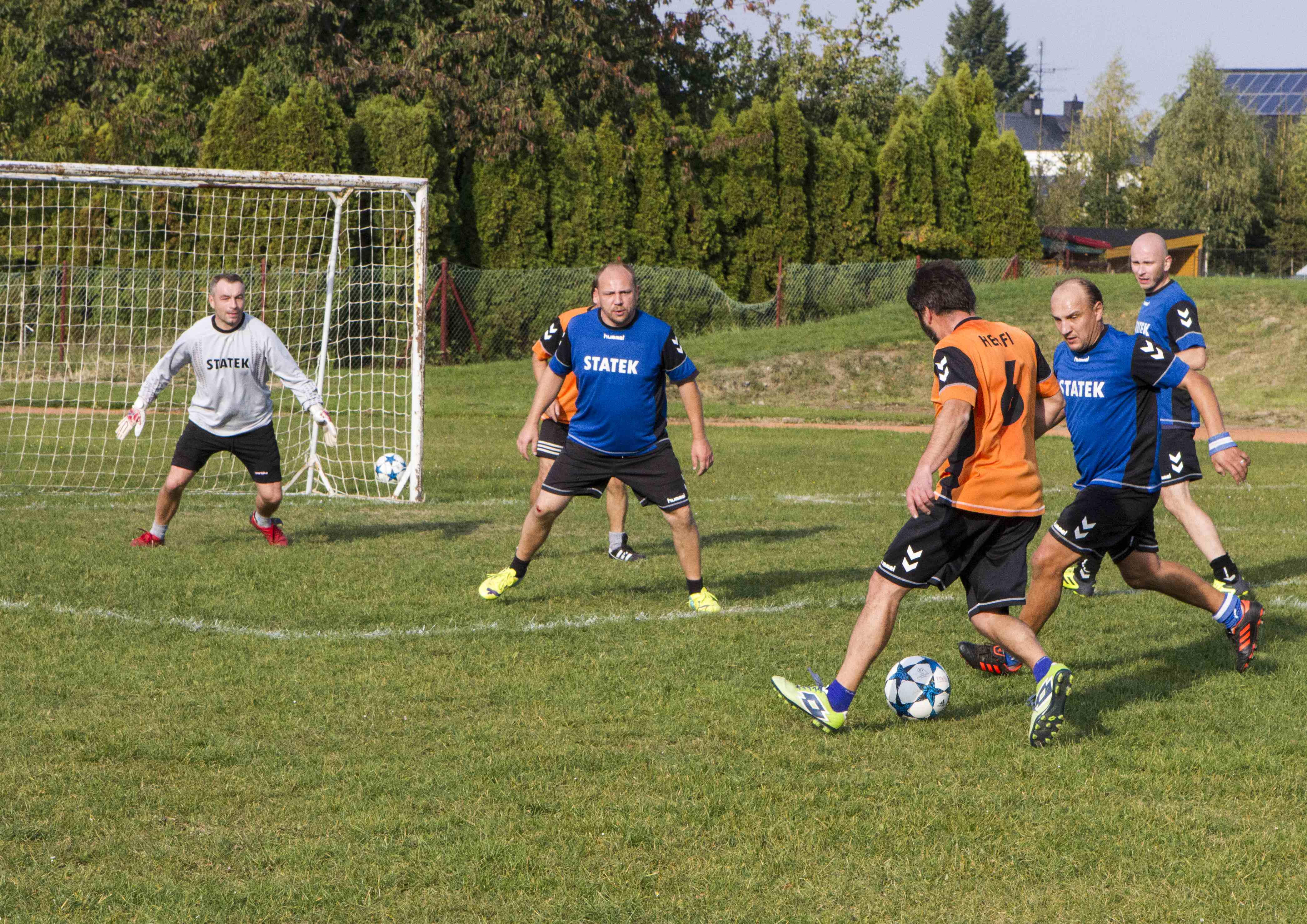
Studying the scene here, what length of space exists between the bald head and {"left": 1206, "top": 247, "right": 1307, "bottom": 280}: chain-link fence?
1765 inches

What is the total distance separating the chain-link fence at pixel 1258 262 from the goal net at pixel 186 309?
38.1 meters

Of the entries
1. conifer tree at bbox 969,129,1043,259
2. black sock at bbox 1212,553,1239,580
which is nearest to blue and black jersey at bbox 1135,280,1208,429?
black sock at bbox 1212,553,1239,580

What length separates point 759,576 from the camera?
852 cm

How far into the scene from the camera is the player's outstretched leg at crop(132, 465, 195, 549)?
9.12 meters

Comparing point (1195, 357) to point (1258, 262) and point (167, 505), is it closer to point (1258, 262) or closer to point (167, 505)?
point (167, 505)

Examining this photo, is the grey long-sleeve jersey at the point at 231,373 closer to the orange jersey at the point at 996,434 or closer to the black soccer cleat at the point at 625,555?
the black soccer cleat at the point at 625,555

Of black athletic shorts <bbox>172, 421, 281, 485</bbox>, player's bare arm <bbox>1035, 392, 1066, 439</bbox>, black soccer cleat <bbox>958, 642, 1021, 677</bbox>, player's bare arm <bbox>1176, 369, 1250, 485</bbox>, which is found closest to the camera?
player's bare arm <bbox>1035, 392, 1066, 439</bbox>

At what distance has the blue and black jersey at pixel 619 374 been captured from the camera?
746 cm

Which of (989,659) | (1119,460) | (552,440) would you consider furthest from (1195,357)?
(552,440)

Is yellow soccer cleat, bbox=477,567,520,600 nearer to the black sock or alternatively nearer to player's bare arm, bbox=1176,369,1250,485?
player's bare arm, bbox=1176,369,1250,485

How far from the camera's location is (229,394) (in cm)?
920

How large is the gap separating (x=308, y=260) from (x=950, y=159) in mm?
16622

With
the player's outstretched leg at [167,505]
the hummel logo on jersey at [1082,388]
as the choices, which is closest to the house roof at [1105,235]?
the player's outstretched leg at [167,505]

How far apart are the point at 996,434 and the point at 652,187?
937 inches
